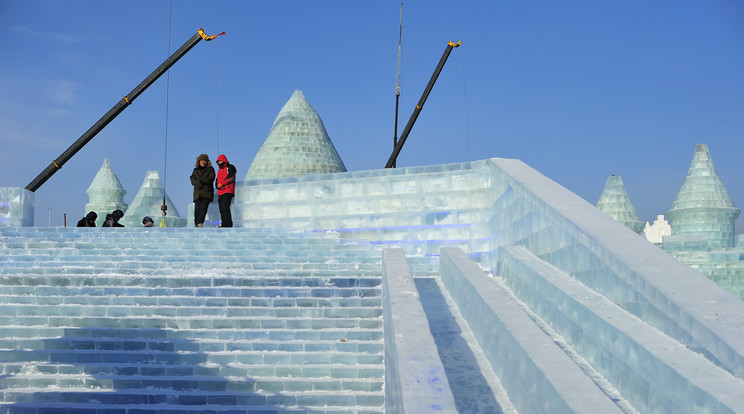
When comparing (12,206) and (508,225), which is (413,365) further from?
(12,206)

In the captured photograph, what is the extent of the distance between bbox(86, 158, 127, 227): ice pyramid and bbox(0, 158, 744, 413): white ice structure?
22925mm

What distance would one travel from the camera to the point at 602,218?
5379 millimetres

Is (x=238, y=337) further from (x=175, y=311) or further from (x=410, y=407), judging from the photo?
(x=410, y=407)

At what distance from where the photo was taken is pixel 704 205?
947 inches

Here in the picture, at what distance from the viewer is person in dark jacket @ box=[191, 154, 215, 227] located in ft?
39.1

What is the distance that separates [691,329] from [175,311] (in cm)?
456

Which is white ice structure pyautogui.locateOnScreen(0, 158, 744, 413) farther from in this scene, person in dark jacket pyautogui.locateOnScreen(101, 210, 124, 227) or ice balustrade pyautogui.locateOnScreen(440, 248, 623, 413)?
person in dark jacket pyautogui.locateOnScreen(101, 210, 124, 227)

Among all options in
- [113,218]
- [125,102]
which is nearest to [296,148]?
[125,102]

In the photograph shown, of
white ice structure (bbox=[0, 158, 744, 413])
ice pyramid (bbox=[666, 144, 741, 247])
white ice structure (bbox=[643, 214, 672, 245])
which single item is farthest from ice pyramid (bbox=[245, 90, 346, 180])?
white ice structure (bbox=[643, 214, 672, 245])

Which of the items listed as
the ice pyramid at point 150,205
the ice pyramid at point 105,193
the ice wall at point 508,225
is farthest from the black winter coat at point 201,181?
the ice pyramid at point 105,193

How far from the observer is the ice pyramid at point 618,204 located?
27.2 meters

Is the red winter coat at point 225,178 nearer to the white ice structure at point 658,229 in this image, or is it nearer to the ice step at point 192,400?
the ice step at point 192,400

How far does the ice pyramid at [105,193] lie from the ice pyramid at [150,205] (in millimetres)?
2422

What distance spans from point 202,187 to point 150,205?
18047mm
